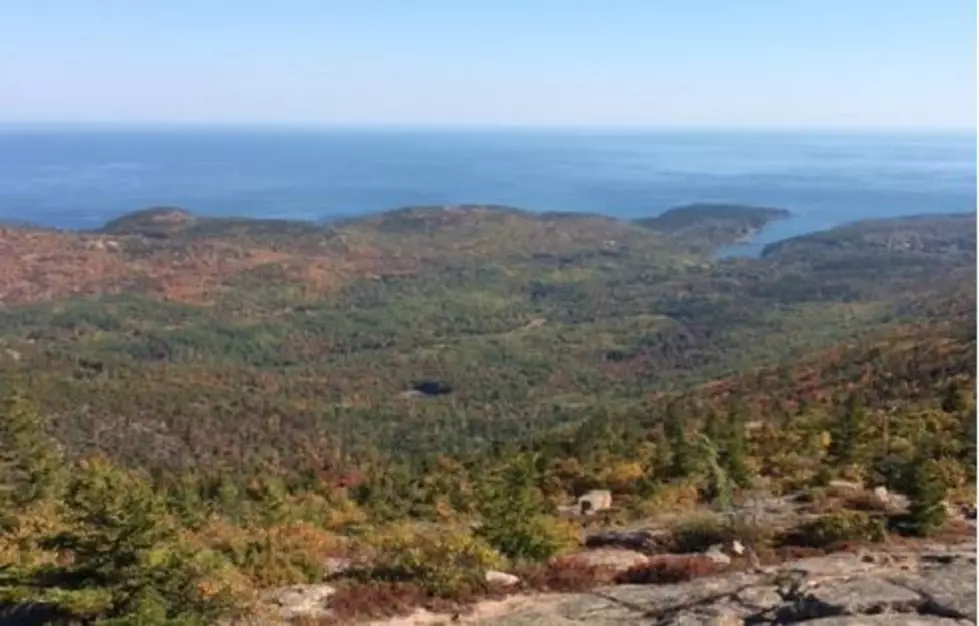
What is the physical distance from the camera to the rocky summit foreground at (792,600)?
418 inches

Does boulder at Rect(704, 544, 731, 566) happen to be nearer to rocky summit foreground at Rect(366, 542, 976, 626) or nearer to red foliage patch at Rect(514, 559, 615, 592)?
rocky summit foreground at Rect(366, 542, 976, 626)

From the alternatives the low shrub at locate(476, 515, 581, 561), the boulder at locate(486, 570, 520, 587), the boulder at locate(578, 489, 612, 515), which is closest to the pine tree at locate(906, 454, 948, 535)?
the low shrub at locate(476, 515, 581, 561)

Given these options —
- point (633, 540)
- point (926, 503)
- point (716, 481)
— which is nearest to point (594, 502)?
point (716, 481)

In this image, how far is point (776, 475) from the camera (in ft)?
76.3

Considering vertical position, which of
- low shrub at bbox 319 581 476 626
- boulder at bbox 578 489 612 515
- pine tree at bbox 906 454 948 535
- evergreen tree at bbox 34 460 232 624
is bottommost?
boulder at bbox 578 489 612 515

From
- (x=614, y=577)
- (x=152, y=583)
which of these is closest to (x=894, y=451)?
(x=614, y=577)

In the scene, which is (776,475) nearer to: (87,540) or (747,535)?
(747,535)

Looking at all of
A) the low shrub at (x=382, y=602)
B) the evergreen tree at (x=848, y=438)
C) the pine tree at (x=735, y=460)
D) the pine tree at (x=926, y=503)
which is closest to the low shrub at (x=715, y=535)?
the pine tree at (x=926, y=503)

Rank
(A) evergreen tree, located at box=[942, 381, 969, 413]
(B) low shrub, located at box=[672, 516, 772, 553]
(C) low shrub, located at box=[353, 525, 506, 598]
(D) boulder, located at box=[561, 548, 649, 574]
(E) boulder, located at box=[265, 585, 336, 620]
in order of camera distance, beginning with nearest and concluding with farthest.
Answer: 1. (E) boulder, located at box=[265, 585, 336, 620]
2. (C) low shrub, located at box=[353, 525, 506, 598]
3. (D) boulder, located at box=[561, 548, 649, 574]
4. (B) low shrub, located at box=[672, 516, 772, 553]
5. (A) evergreen tree, located at box=[942, 381, 969, 413]

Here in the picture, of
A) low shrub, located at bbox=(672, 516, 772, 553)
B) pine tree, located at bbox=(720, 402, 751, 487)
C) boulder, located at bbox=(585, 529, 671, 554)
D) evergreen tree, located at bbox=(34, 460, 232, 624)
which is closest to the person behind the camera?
evergreen tree, located at bbox=(34, 460, 232, 624)

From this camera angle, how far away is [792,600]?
11.4 metres

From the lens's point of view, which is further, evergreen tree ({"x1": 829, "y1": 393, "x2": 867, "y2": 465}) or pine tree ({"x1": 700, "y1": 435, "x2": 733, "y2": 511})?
evergreen tree ({"x1": 829, "y1": 393, "x2": 867, "y2": 465})

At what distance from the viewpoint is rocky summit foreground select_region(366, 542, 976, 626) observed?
34.8 ft

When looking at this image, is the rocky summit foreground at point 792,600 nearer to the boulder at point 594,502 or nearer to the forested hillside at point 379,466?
the forested hillside at point 379,466
